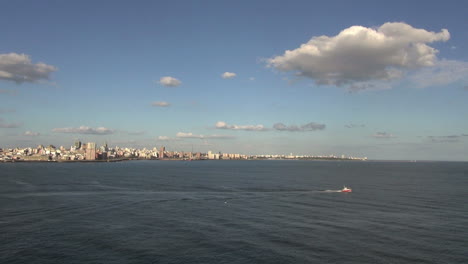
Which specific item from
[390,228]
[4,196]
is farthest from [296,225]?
[4,196]

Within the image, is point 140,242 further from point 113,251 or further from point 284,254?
point 284,254

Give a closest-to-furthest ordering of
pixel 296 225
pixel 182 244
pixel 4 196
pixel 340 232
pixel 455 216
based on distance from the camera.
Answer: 1. pixel 182 244
2. pixel 340 232
3. pixel 296 225
4. pixel 455 216
5. pixel 4 196

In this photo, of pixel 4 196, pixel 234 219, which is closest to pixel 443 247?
pixel 234 219

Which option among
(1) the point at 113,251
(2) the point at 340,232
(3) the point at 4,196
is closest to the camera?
(1) the point at 113,251

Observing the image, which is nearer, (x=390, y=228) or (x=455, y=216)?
(x=390, y=228)

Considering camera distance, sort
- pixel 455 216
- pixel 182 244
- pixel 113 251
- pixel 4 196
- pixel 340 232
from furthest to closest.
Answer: pixel 4 196 < pixel 455 216 < pixel 340 232 < pixel 182 244 < pixel 113 251

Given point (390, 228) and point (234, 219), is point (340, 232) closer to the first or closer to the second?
point (390, 228)

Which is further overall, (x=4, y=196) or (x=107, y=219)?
(x=4, y=196)

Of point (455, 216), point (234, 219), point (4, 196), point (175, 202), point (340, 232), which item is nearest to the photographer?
point (340, 232)
